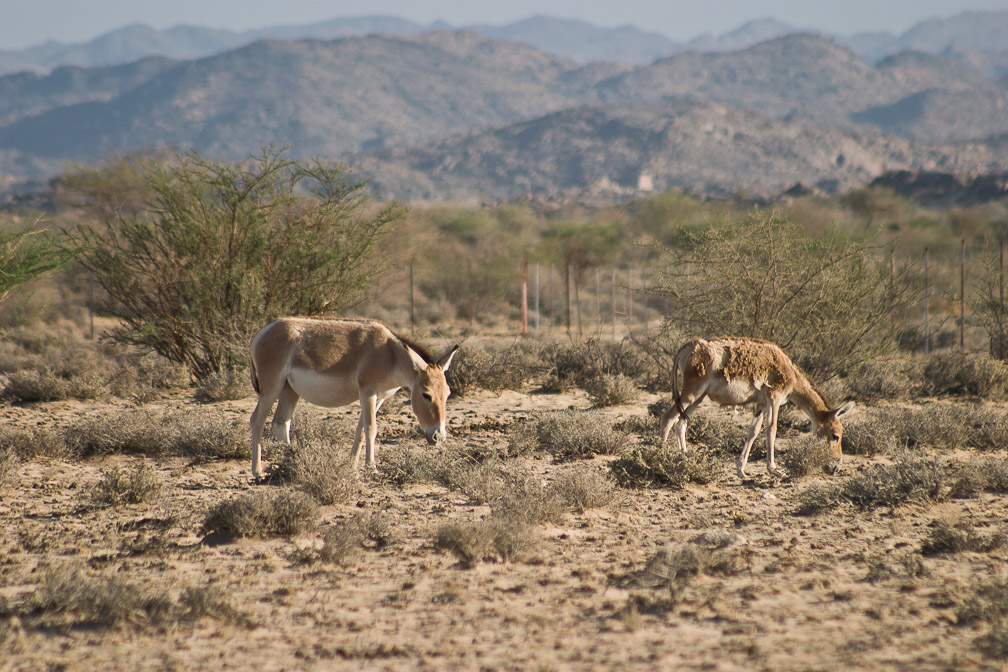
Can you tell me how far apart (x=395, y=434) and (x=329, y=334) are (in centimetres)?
301

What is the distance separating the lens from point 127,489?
316 inches

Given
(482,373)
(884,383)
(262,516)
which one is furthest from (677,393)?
(884,383)

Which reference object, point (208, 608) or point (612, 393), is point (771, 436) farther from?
point (208, 608)

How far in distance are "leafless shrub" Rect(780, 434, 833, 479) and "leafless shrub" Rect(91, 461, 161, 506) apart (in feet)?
21.7

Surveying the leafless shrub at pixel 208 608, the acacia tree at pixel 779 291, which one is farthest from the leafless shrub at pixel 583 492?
the acacia tree at pixel 779 291

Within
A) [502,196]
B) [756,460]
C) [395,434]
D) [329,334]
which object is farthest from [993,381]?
[502,196]

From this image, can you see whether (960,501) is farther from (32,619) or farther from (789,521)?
(32,619)

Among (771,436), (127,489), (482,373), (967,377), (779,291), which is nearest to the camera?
(127,489)

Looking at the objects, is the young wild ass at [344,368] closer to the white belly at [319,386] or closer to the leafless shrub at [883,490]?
the white belly at [319,386]

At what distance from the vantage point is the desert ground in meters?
4.97

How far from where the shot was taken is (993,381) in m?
15.2

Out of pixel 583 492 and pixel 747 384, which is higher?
pixel 747 384

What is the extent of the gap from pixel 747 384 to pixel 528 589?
445 cm

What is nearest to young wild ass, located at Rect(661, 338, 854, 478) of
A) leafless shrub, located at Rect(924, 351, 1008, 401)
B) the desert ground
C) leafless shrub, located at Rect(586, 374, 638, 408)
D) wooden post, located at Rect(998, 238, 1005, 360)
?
the desert ground
